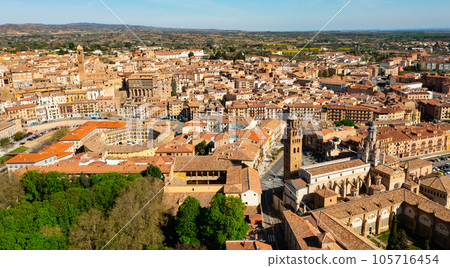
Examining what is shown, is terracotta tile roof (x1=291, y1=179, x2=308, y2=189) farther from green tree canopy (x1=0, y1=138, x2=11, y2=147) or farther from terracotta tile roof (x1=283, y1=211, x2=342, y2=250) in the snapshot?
green tree canopy (x1=0, y1=138, x2=11, y2=147)

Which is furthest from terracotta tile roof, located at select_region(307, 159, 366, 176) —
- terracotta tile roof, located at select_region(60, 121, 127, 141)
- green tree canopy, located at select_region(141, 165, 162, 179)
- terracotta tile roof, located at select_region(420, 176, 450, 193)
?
terracotta tile roof, located at select_region(60, 121, 127, 141)

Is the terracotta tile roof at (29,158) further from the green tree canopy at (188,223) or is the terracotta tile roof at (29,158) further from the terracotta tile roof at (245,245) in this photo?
the terracotta tile roof at (245,245)

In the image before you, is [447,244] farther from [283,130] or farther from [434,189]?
[283,130]

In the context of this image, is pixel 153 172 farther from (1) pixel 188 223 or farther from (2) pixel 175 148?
(2) pixel 175 148

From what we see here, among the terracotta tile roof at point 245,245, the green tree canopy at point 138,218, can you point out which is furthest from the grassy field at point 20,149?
the terracotta tile roof at point 245,245

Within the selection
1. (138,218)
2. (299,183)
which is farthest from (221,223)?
(299,183)

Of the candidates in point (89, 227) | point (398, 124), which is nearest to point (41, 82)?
point (89, 227)

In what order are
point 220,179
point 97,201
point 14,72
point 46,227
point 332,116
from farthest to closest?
point 14,72 → point 332,116 → point 220,179 → point 97,201 → point 46,227

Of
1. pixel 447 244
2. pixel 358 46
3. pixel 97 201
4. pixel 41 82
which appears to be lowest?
pixel 447 244
